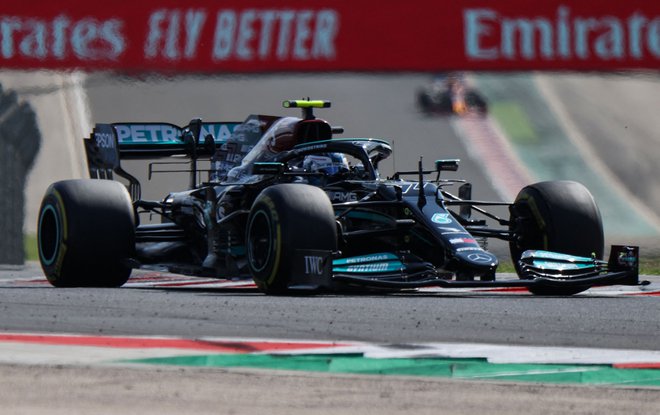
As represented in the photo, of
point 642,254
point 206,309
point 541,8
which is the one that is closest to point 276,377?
point 206,309

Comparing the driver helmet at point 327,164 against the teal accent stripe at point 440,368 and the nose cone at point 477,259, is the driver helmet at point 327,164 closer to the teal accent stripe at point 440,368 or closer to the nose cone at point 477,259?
the nose cone at point 477,259

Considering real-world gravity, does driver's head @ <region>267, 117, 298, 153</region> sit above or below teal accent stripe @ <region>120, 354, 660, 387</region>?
above

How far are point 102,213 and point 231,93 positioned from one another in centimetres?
607

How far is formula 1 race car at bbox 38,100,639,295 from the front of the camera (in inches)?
362

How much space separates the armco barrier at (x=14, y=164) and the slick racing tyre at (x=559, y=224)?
6.10m

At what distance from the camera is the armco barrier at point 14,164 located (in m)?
14.8

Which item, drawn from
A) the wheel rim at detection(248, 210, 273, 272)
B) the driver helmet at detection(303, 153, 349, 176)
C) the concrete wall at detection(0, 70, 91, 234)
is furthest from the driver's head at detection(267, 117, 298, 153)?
the concrete wall at detection(0, 70, 91, 234)

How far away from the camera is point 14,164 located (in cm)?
1516

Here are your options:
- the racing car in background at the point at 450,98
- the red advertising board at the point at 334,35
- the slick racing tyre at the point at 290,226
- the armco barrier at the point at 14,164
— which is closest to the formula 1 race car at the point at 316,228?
the slick racing tyre at the point at 290,226

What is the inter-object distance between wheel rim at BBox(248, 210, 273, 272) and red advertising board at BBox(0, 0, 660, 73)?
6953 mm

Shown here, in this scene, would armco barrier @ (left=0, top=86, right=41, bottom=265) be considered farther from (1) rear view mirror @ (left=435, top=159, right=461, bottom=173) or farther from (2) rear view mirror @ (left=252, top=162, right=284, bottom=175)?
(1) rear view mirror @ (left=435, top=159, right=461, bottom=173)

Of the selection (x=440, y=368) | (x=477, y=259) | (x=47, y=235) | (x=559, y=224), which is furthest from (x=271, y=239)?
(x=440, y=368)

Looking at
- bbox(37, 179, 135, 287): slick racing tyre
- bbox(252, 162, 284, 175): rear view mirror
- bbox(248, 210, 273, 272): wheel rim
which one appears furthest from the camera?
bbox(37, 179, 135, 287): slick racing tyre

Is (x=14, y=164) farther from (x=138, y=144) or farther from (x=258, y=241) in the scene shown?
(x=258, y=241)
